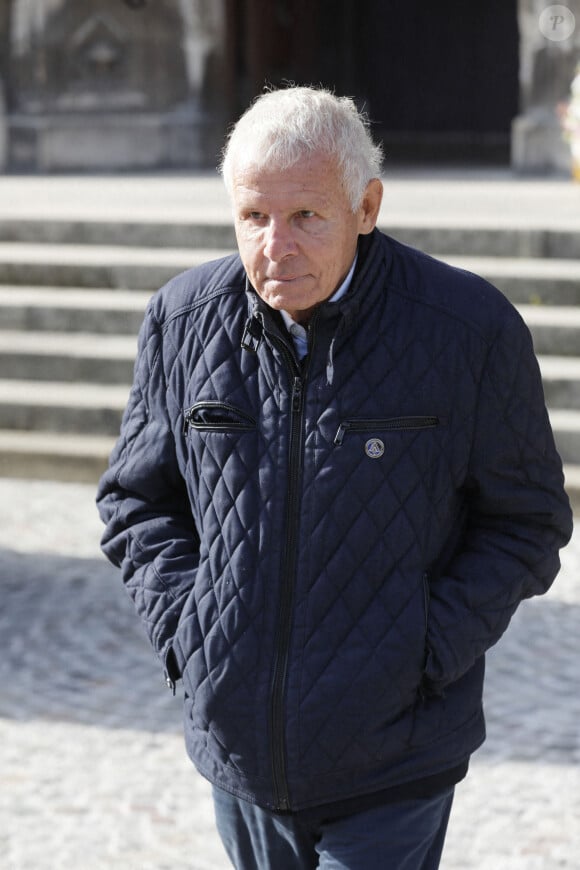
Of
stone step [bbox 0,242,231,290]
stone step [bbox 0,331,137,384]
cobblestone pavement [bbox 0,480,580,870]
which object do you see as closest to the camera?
cobblestone pavement [bbox 0,480,580,870]

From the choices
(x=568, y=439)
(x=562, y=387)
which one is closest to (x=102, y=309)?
(x=562, y=387)

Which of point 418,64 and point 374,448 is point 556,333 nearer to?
point 374,448

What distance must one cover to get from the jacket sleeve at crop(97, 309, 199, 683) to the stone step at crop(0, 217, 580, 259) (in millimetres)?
5857

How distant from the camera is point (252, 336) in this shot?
2250 mm

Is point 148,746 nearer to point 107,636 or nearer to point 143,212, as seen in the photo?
point 107,636

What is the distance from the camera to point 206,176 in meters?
13.1

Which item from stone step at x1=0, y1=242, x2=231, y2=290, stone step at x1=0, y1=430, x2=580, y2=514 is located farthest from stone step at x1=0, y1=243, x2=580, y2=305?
stone step at x1=0, y1=430, x2=580, y2=514

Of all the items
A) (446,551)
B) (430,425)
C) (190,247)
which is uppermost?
(430,425)

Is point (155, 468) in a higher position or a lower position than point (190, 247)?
higher

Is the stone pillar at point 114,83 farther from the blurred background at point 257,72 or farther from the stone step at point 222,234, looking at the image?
the stone step at point 222,234

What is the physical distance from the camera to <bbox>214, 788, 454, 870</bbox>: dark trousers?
7.23 feet

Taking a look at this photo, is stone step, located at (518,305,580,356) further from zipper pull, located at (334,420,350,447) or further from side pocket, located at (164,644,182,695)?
zipper pull, located at (334,420,350,447)

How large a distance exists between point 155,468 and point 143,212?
7215 mm

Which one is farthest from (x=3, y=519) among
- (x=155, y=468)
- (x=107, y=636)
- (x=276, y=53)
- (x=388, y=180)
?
(x=276, y=53)
